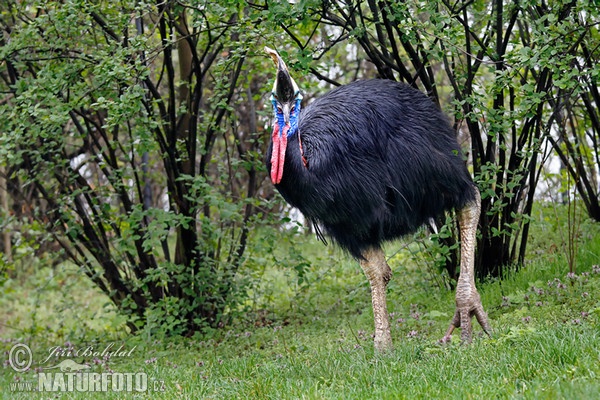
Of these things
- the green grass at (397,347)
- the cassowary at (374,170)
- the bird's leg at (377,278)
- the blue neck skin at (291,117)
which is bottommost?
the green grass at (397,347)

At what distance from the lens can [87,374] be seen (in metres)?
5.86

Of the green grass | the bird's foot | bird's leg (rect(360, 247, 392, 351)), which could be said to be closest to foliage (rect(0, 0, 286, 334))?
the green grass

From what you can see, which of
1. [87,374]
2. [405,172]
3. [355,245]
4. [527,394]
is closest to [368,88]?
[405,172]

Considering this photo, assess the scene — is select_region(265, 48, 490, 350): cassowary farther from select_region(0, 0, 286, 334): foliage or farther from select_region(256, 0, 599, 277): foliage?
select_region(0, 0, 286, 334): foliage


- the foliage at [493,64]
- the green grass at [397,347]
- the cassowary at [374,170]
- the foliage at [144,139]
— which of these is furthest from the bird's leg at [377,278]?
the foliage at [144,139]

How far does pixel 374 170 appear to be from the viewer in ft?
15.6

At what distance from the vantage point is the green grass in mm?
3824

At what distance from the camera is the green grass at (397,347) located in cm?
382

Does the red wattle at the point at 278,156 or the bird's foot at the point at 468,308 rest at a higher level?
the red wattle at the point at 278,156

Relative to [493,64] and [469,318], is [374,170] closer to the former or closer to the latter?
[469,318]

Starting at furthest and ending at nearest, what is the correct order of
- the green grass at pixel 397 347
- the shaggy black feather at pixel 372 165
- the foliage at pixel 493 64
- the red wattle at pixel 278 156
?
the foliage at pixel 493 64
the shaggy black feather at pixel 372 165
the red wattle at pixel 278 156
the green grass at pixel 397 347

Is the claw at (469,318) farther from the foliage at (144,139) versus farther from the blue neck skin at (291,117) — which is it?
the foliage at (144,139)

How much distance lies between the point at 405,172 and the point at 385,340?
104 cm

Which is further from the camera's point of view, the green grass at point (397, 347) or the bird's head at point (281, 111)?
the bird's head at point (281, 111)
